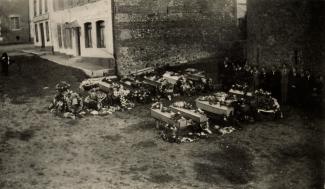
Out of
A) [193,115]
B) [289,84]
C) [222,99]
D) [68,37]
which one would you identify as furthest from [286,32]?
[68,37]

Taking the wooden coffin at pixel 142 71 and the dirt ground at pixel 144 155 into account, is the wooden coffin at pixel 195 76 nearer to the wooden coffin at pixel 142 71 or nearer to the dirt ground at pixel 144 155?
the wooden coffin at pixel 142 71

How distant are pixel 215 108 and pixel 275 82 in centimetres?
327

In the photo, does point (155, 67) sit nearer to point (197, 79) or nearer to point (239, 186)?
point (197, 79)

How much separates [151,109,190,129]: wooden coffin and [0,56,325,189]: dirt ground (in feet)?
1.36

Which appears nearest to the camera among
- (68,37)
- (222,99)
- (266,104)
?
(222,99)

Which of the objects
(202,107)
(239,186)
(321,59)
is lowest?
(239,186)

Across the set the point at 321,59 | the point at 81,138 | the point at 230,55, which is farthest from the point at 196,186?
the point at 230,55

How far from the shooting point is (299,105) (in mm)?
12711

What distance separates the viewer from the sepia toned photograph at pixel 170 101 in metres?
8.05

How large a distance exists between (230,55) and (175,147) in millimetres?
14565

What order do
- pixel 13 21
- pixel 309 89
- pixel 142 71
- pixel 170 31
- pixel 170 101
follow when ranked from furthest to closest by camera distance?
1. pixel 13 21
2. pixel 170 31
3. pixel 142 71
4. pixel 170 101
5. pixel 309 89

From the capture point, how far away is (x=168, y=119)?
35.4 feet

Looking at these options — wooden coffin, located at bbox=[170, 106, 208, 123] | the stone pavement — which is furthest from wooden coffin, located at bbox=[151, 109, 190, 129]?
the stone pavement

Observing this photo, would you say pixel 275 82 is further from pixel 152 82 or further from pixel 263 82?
pixel 152 82
